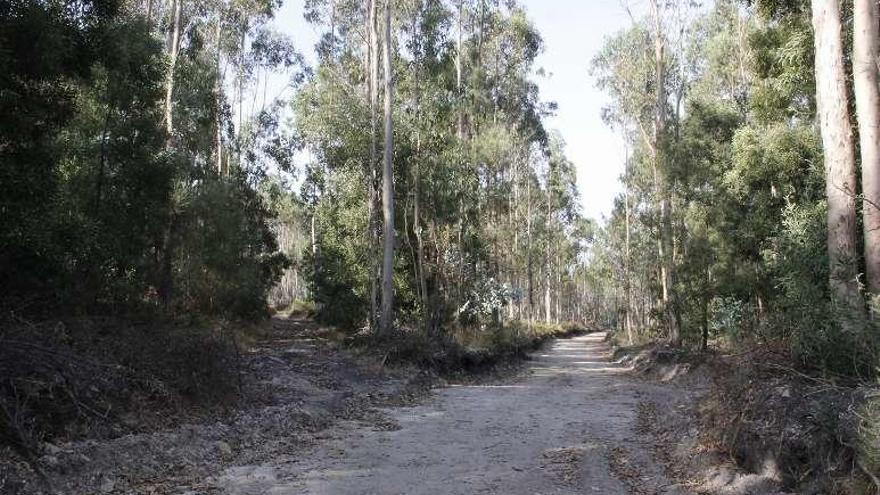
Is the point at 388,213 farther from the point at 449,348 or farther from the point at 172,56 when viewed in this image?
the point at 172,56

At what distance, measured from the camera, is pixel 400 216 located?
23.9 m

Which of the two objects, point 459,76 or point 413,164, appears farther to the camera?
point 459,76

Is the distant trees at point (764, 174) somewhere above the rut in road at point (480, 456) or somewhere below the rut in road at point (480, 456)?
above

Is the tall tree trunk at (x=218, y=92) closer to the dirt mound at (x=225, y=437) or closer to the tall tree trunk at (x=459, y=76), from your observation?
the tall tree trunk at (x=459, y=76)

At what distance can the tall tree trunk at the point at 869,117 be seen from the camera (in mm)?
7738

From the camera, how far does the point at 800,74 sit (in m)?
12.6

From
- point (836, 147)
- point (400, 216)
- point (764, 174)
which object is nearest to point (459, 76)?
point (400, 216)

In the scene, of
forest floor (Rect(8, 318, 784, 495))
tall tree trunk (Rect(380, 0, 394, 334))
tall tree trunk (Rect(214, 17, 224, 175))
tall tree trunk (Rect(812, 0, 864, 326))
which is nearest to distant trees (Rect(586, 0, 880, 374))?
tall tree trunk (Rect(812, 0, 864, 326))

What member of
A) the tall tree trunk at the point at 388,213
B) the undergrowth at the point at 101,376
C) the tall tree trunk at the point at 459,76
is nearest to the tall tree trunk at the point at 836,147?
the undergrowth at the point at 101,376

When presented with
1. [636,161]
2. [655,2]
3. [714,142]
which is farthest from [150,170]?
[636,161]

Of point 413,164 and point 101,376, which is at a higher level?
point 413,164

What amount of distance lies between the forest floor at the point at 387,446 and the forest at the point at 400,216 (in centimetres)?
15

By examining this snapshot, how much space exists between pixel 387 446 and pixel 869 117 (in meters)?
7.21

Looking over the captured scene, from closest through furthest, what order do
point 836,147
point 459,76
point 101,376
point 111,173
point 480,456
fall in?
point 101,376
point 480,456
point 836,147
point 111,173
point 459,76
